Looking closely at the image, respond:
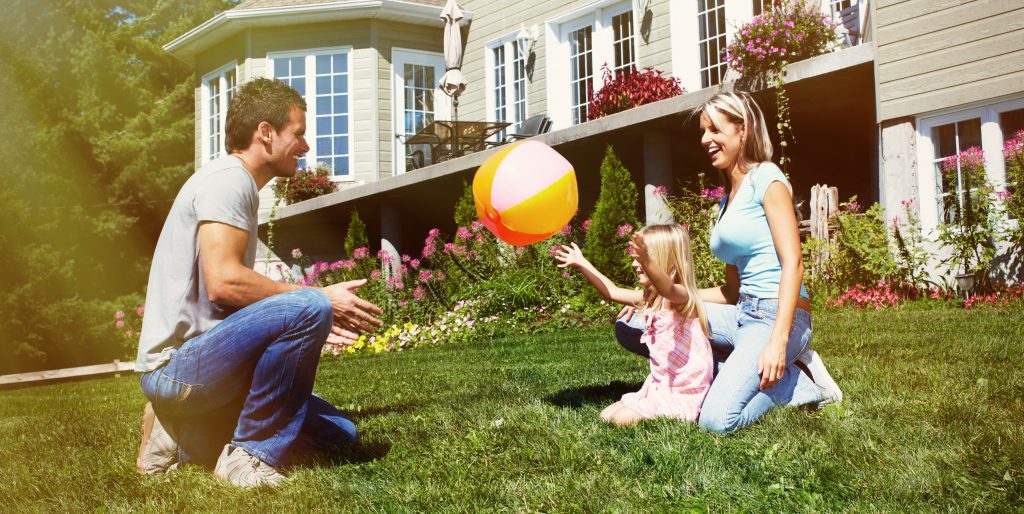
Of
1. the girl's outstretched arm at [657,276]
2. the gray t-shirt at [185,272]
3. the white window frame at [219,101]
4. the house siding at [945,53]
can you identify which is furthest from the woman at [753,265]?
the white window frame at [219,101]

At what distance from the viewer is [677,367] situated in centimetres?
386

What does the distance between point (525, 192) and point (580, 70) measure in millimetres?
10392

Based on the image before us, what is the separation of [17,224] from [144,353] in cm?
2114

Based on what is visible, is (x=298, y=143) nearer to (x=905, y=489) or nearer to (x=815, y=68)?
(x=905, y=489)

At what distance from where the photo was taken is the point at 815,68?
8.34 metres

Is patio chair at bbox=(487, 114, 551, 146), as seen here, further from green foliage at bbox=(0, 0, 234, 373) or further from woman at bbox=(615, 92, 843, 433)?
green foliage at bbox=(0, 0, 234, 373)

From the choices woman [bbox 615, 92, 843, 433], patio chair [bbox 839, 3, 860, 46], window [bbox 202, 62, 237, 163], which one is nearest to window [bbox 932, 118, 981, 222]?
patio chair [bbox 839, 3, 860, 46]

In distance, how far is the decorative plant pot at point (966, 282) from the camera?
7680mm

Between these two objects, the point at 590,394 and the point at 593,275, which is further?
the point at 590,394

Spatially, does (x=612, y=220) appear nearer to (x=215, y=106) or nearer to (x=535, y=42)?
(x=535, y=42)

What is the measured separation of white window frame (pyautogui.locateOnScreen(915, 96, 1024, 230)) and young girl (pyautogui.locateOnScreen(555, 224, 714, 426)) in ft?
17.4

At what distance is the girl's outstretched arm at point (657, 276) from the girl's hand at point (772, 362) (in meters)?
0.49

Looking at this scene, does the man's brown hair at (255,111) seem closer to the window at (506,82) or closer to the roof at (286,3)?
the window at (506,82)

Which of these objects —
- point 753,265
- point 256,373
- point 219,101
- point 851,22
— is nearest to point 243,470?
point 256,373
